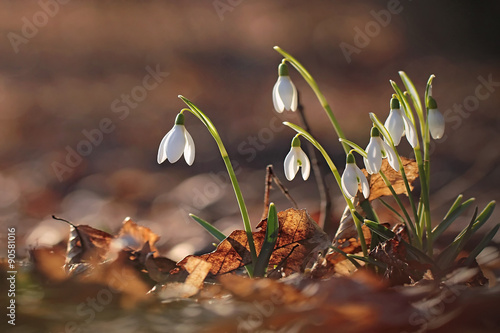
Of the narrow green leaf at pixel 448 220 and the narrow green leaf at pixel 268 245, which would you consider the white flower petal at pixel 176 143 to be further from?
the narrow green leaf at pixel 448 220

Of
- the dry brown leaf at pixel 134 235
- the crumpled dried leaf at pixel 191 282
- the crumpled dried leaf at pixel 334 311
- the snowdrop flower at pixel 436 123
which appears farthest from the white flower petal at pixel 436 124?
the dry brown leaf at pixel 134 235

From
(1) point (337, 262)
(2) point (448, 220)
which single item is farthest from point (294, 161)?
(2) point (448, 220)

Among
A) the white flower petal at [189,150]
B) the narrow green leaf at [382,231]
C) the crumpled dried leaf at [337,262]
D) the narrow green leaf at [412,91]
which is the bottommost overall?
the crumpled dried leaf at [337,262]

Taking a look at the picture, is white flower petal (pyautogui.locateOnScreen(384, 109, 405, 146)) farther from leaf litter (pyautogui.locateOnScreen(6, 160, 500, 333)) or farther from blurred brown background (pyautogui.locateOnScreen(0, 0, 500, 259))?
blurred brown background (pyautogui.locateOnScreen(0, 0, 500, 259))

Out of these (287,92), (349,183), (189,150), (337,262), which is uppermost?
(287,92)

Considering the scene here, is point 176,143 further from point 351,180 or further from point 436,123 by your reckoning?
point 436,123

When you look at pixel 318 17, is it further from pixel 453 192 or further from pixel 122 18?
pixel 453 192

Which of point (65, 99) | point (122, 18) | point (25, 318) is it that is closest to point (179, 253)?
point (25, 318)
